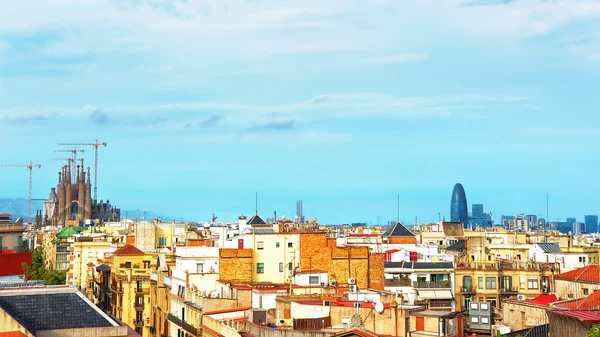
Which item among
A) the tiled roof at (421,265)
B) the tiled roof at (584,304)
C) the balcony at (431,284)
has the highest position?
the tiled roof at (421,265)

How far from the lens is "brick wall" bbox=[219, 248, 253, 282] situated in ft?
240

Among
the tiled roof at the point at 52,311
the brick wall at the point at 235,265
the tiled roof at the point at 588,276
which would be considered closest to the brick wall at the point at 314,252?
the brick wall at the point at 235,265

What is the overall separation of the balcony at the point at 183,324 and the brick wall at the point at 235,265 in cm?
443

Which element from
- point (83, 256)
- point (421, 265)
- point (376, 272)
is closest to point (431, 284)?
point (421, 265)

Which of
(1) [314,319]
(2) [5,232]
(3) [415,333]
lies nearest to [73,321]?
(1) [314,319]

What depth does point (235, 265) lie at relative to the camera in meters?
73.6

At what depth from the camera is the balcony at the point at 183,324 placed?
6344 centimetres

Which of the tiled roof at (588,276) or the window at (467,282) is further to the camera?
the window at (467,282)

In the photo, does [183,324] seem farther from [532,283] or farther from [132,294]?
[532,283]

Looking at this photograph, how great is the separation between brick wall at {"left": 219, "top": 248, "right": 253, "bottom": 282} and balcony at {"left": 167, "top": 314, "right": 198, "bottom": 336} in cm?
443

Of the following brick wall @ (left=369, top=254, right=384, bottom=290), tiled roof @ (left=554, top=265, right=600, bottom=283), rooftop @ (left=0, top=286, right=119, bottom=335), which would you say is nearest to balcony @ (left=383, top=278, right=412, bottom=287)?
brick wall @ (left=369, top=254, right=384, bottom=290)

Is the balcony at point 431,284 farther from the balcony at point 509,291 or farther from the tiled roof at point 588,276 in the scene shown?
the tiled roof at point 588,276

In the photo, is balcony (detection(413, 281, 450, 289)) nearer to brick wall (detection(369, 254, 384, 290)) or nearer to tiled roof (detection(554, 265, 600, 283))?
brick wall (detection(369, 254, 384, 290))

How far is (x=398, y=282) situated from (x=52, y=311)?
1536 inches
